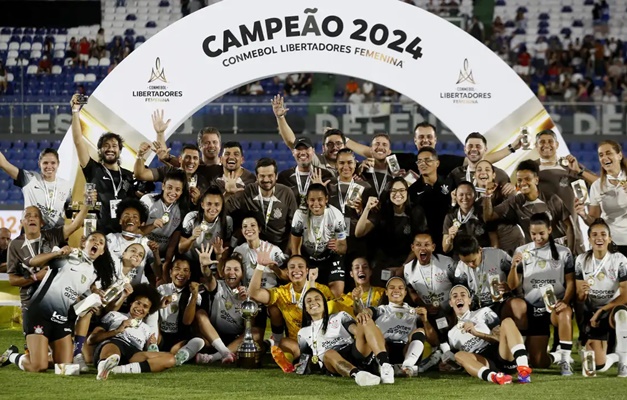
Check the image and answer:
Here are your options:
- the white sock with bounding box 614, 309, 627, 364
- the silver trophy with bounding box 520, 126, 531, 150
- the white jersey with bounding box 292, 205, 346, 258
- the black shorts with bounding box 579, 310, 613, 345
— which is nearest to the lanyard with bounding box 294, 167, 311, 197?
the white jersey with bounding box 292, 205, 346, 258

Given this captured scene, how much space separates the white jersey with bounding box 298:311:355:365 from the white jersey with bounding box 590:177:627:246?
255cm

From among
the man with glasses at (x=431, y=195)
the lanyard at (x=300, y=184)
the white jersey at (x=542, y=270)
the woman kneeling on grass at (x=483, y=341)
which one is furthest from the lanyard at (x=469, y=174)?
the lanyard at (x=300, y=184)

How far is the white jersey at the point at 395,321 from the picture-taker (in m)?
8.84

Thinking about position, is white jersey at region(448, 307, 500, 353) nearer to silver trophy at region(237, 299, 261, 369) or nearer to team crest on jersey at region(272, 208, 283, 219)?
silver trophy at region(237, 299, 261, 369)

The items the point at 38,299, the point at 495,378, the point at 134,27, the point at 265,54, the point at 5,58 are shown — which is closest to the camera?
the point at 495,378

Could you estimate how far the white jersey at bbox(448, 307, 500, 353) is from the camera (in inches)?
342

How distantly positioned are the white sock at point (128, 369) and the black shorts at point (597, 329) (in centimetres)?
359

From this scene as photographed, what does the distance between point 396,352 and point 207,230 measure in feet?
6.51

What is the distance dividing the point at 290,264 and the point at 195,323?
1059 mm

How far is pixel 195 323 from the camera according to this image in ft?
31.3

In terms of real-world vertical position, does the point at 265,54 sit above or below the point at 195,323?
above

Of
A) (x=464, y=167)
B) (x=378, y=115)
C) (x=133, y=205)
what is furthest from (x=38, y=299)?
(x=378, y=115)

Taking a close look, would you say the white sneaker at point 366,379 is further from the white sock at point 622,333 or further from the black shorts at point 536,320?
the white sock at point 622,333

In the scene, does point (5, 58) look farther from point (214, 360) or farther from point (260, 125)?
point (214, 360)
